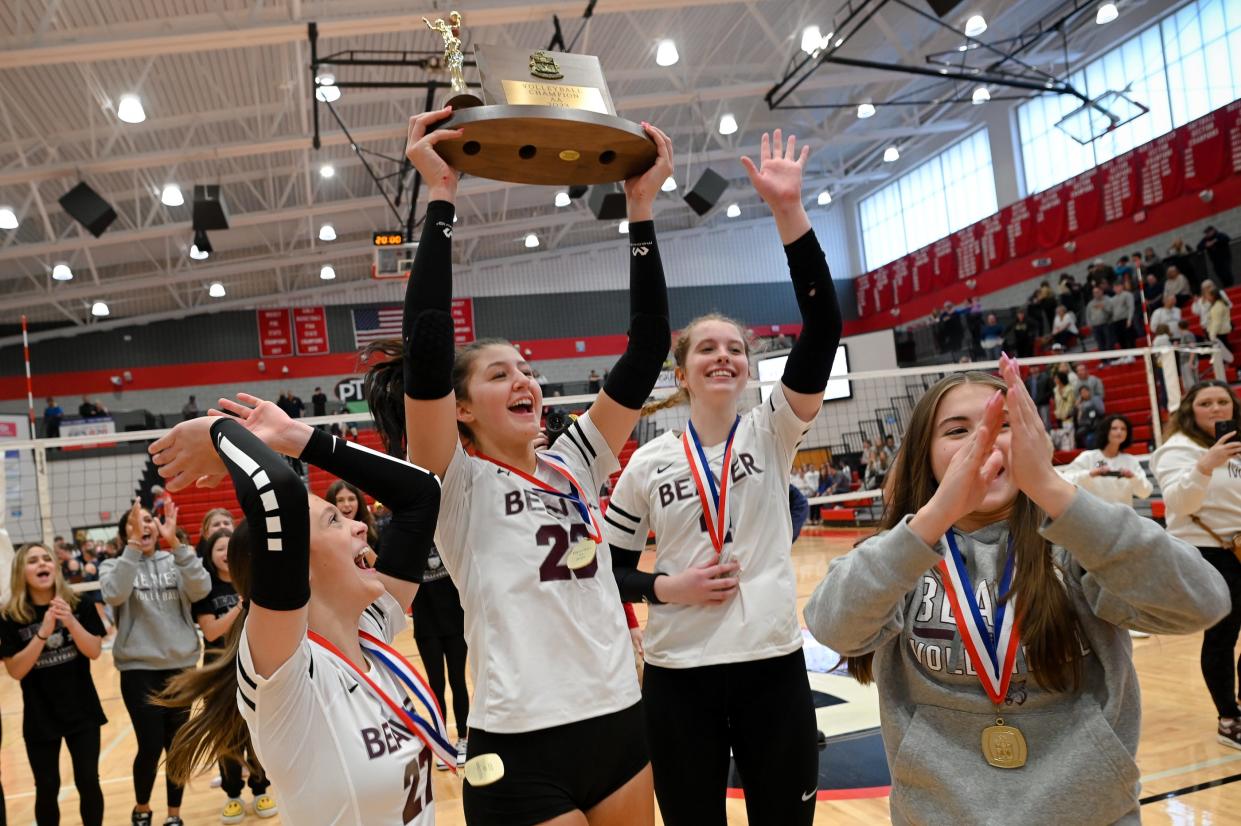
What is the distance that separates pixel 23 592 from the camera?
14.7ft

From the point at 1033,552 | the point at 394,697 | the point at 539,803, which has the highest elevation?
the point at 1033,552

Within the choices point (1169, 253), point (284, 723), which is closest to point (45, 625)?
point (284, 723)

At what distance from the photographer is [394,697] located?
1.84 meters

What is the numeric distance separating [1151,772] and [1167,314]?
38.8 feet

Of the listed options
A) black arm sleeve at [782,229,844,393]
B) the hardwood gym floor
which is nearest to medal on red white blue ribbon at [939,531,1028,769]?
black arm sleeve at [782,229,844,393]

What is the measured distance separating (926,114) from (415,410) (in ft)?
72.0

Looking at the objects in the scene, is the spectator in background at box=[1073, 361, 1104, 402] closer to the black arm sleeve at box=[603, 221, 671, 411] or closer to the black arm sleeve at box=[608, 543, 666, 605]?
the black arm sleeve at box=[608, 543, 666, 605]

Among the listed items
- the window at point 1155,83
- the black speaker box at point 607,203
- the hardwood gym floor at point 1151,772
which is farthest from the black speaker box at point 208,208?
the window at point 1155,83

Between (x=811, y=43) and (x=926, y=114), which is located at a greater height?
(x=926, y=114)

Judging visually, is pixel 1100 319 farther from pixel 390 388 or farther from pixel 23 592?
pixel 390 388

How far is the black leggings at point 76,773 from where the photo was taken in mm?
4168

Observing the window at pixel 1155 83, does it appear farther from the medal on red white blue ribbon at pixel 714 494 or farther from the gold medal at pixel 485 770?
the gold medal at pixel 485 770

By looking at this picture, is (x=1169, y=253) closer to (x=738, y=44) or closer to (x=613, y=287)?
(x=738, y=44)

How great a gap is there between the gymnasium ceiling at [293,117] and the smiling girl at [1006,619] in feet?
23.7
